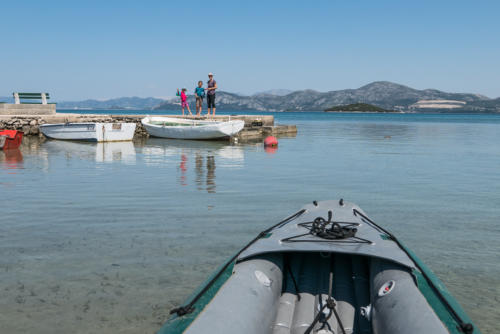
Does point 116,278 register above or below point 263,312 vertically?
below

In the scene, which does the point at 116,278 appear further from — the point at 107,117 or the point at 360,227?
the point at 107,117

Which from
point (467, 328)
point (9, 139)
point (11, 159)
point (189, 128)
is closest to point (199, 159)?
point (11, 159)

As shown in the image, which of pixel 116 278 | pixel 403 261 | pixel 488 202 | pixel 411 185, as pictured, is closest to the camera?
pixel 403 261

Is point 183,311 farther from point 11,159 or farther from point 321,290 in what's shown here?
point 11,159

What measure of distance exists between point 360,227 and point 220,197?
5280 mm

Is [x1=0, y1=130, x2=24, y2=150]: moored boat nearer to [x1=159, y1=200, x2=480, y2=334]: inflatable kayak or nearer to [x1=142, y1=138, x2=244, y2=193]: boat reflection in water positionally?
[x1=142, y1=138, x2=244, y2=193]: boat reflection in water

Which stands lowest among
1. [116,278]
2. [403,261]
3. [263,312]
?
[116,278]

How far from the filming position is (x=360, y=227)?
4797 millimetres

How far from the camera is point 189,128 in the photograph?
24344 millimetres

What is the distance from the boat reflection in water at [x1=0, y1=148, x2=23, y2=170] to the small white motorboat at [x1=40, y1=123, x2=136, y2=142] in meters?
4.39

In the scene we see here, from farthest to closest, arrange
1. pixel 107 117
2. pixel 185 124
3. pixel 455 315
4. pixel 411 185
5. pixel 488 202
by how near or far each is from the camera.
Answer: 1. pixel 107 117
2. pixel 185 124
3. pixel 411 185
4. pixel 488 202
5. pixel 455 315

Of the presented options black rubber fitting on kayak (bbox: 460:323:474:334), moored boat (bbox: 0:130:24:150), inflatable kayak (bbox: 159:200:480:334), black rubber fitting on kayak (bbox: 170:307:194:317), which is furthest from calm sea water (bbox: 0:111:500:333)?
moored boat (bbox: 0:130:24:150)

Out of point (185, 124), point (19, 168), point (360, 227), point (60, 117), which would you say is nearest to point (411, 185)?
point (360, 227)

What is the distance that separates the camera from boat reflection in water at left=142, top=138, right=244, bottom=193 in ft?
Answer: 40.1
